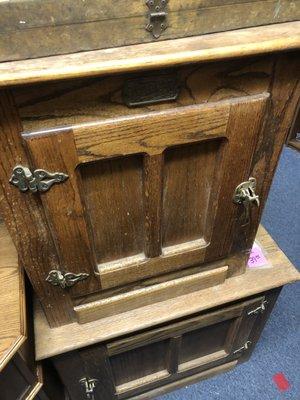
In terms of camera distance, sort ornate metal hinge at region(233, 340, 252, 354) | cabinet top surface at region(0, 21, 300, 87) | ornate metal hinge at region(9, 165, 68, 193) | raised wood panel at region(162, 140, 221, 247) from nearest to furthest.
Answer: cabinet top surface at region(0, 21, 300, 87)
ornate metal hinge at region(9, 165, 68, 193)
raised wood panel at region(162, 140, 221, 247)
ornate metal hinge at region(233, 340, 252, 354)

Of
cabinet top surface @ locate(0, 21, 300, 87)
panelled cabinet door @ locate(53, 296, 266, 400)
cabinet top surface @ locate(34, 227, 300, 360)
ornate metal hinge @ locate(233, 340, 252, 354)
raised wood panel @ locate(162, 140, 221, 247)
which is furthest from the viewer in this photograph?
ornate metal hinge @ locate(233, 340, 252, 354)

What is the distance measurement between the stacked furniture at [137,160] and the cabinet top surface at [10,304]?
0.08 meters

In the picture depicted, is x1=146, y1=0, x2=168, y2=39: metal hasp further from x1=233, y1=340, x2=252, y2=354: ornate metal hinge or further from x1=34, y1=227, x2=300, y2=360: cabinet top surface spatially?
x1=233, y1=340, x2=252, y2=354: ornate metal hinge

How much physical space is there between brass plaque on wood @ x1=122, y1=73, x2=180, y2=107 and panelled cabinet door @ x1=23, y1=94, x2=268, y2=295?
0.02 metres

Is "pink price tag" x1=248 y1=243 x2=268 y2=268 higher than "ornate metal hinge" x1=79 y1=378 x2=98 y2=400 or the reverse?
higher

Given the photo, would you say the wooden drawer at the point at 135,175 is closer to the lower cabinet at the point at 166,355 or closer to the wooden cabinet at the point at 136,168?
the wooden cabinet at the point at 136,168

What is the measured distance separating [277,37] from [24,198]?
444mm

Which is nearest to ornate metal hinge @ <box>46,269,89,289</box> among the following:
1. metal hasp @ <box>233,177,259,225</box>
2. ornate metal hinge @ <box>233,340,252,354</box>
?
metal hasp @ <box>233,177,259,225</box>

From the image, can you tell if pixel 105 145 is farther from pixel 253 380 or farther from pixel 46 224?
pixel 253 380

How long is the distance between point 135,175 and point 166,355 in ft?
2.29

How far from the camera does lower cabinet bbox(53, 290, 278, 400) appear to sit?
910 mm

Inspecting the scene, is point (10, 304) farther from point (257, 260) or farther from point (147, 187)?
point (257, 260)

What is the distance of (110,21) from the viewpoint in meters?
0.44

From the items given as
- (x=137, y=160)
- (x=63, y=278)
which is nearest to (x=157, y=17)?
(x=137, y=160)
